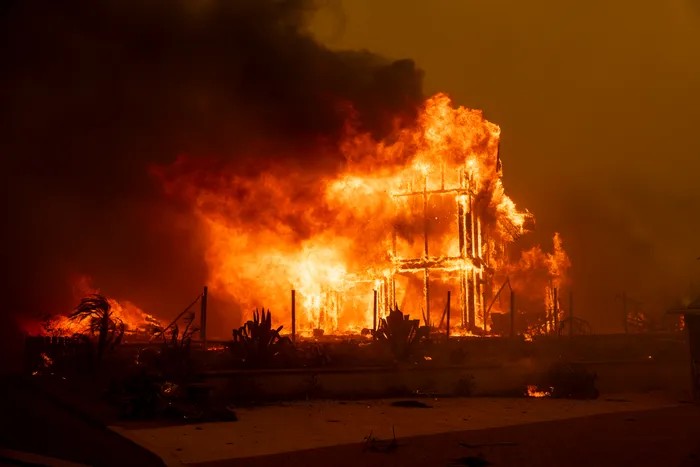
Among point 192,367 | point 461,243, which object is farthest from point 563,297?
point 192,367

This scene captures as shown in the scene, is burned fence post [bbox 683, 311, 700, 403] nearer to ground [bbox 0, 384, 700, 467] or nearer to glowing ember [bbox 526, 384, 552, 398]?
ground [bbox 0, 384, 700, 467]

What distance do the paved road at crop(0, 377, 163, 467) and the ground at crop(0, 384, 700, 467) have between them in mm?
16

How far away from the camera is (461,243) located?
42.2m

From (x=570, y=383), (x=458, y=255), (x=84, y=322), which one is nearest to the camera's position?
(x=570, y=383)

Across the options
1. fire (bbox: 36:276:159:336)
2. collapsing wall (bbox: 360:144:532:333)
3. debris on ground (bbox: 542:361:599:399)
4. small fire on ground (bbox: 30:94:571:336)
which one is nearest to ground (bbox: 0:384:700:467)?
debris on ground (bbox: 542:361:599:399)

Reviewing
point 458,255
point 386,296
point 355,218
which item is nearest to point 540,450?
point 458,255

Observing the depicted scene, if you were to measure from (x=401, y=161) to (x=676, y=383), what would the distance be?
2307 centimetres

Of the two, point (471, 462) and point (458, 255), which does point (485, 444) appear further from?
point (458, 255)

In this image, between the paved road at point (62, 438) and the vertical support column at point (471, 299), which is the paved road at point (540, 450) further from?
the vertical support column at point (471, 299)

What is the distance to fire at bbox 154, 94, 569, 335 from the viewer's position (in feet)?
141

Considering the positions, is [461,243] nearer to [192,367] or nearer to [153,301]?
[153,301]

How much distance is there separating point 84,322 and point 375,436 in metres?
25.2

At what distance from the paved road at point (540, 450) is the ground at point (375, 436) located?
0.05 feet

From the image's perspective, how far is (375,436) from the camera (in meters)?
12.4
